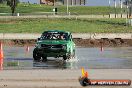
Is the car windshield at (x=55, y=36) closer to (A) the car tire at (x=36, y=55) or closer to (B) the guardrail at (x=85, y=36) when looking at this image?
(A) the car tire at (x=36, y=55)

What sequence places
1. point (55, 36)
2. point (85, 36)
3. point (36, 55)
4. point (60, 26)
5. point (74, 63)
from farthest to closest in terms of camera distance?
point (60, 26), point (85, 36), point (55, 36), point (36, 55), point (74, 63)

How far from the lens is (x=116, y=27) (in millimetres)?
59469

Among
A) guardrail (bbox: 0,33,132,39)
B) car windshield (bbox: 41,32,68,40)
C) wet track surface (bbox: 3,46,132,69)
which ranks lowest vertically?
guardrail (bbox: 0,33,132,39)

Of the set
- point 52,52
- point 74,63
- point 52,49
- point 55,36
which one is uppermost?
point 55,36

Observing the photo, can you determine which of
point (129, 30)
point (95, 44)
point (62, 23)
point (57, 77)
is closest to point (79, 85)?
point (57, 77)

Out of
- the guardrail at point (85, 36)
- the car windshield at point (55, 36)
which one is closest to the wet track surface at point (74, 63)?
the car windshield at point (55, 36)

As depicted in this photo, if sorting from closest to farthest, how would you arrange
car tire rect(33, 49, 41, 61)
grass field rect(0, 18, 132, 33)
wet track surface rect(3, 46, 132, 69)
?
wet track surface rect(3, 46, 132, 69), car tire rect(33, 49, 41, 61), grass field rect(0, 18, 132, 33)

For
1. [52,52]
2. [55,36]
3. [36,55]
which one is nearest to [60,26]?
[55,36]

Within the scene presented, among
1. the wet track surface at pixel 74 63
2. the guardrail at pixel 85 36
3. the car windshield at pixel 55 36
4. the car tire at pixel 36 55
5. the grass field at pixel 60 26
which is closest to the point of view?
the wet track surface at pixel 74 63

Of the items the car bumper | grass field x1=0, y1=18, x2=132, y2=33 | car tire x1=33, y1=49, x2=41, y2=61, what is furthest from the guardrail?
the car bumper

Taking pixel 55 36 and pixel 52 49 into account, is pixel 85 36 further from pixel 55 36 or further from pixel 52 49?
pixel 52 49

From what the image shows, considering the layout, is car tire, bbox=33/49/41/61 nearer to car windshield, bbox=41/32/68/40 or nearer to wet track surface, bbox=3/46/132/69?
wet track surface, bbox=3/46/132/69

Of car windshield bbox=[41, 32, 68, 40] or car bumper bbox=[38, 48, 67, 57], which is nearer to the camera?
car bumper bbox=[38, 48, 67, 57]

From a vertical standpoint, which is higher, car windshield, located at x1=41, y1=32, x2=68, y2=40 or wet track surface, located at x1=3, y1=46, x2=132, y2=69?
car windshield, located at x1=41, y1=32, x2=68, y2=40
